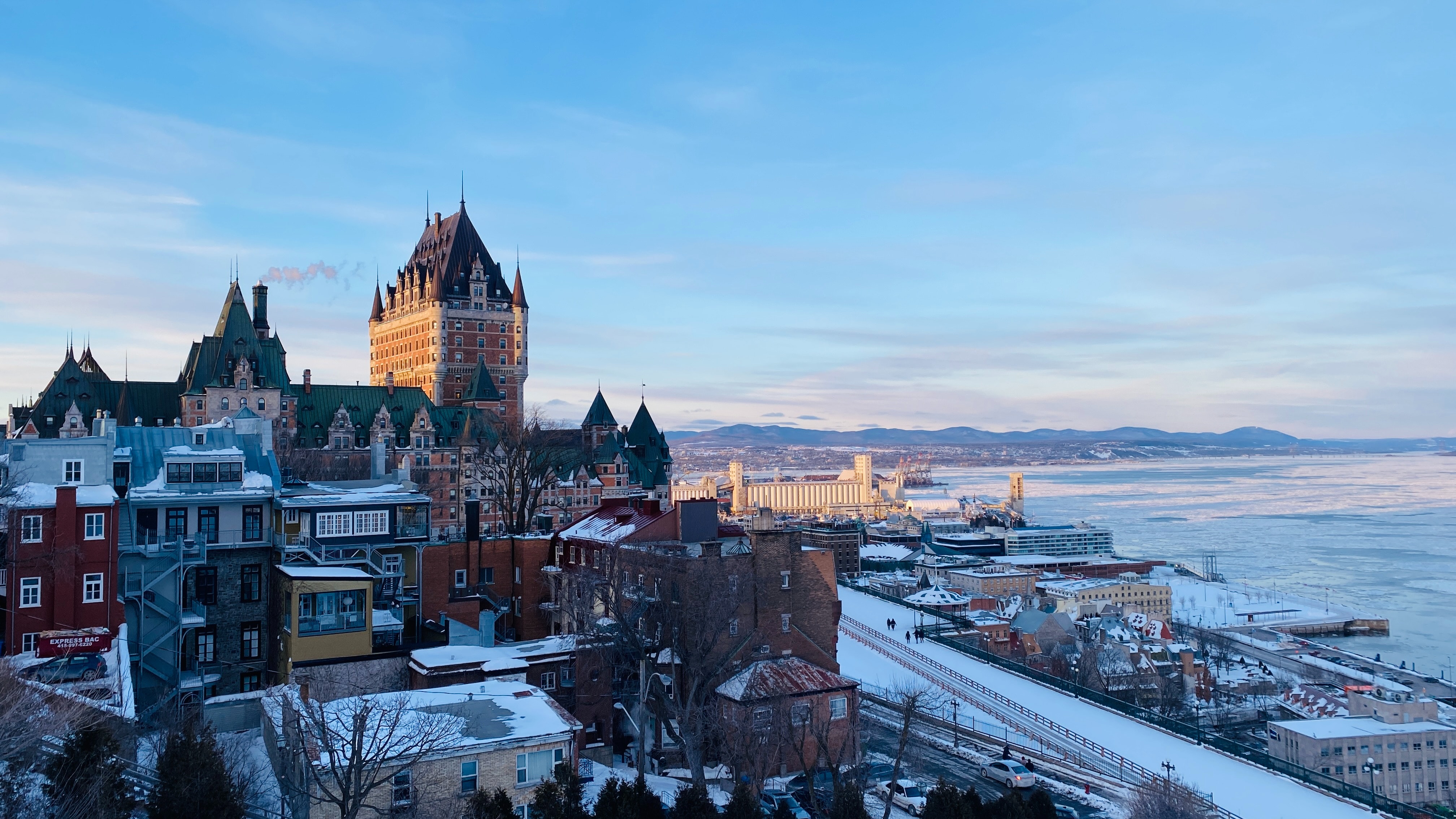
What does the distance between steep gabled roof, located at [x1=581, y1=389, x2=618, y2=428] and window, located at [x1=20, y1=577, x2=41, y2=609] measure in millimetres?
73844

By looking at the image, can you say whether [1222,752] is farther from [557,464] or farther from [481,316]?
[481,316]

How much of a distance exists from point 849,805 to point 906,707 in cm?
436

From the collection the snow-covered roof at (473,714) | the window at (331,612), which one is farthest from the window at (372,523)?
the snow-covered roof at (473,714)

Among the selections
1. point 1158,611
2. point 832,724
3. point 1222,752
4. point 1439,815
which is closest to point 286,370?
point 832,724

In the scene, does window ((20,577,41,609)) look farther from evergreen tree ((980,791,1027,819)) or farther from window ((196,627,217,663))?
evergreen tree ((980,791,1027,819))

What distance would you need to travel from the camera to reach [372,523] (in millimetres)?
35625

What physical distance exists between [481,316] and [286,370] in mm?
31341

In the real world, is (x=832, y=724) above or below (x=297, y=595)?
below

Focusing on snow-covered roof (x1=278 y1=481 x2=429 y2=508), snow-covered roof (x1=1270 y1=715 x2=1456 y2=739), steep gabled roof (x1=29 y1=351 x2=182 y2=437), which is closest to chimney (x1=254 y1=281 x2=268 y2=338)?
steep gabled roof (x1=29 y1=351 x2=182 y2=437)

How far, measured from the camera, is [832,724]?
3319cm

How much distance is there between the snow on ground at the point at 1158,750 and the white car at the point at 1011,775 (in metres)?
6.02

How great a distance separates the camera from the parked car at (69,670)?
922 inches

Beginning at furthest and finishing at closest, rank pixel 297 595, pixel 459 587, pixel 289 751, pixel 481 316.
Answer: pixel 481 316
pixel 459 587
pixel 297 595
pixel 289 751

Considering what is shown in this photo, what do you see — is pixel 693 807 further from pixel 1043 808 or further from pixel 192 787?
pixel 192 787
